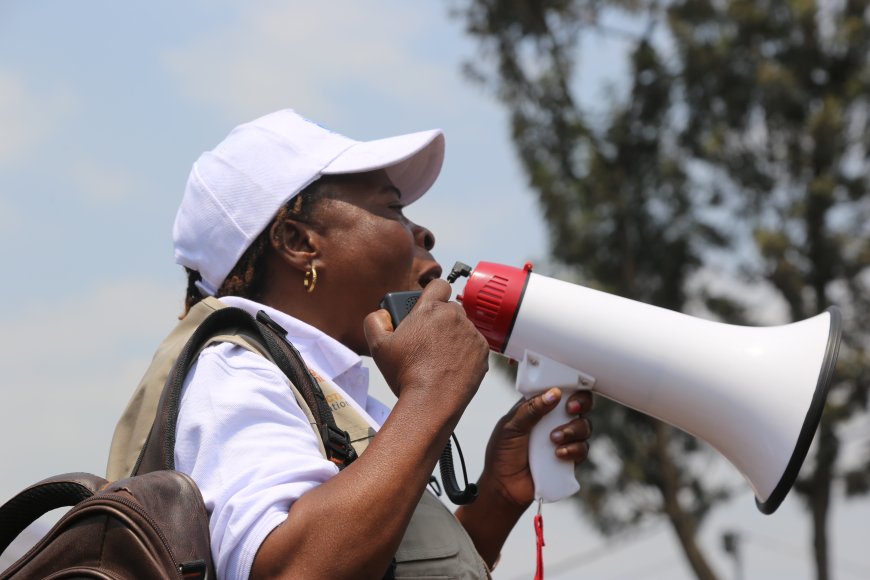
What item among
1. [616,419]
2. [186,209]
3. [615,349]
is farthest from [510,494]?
[616,419]

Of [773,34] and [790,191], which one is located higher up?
[773,34]

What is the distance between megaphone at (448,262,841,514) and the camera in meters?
2.69

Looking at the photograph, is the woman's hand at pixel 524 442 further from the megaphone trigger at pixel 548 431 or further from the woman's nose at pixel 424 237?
the woman's nose at pixel 424 237

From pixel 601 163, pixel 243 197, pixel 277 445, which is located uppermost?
pixel 243 197

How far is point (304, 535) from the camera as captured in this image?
2.01m

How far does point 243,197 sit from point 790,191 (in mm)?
13280

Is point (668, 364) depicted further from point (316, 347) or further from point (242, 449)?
point (242, 449)

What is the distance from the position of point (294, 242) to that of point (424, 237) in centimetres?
36

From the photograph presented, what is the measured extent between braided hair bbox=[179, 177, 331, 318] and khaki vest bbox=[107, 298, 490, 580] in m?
0.30

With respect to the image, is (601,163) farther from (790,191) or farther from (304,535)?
(304,535)

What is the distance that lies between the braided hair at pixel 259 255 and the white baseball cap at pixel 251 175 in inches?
1.4

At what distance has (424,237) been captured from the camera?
3.06m

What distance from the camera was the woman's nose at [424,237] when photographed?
3041mm

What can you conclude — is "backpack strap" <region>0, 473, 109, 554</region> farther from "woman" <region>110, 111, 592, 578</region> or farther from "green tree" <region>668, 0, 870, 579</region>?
"green tree" <region>668, 0, 870, 579</region>
